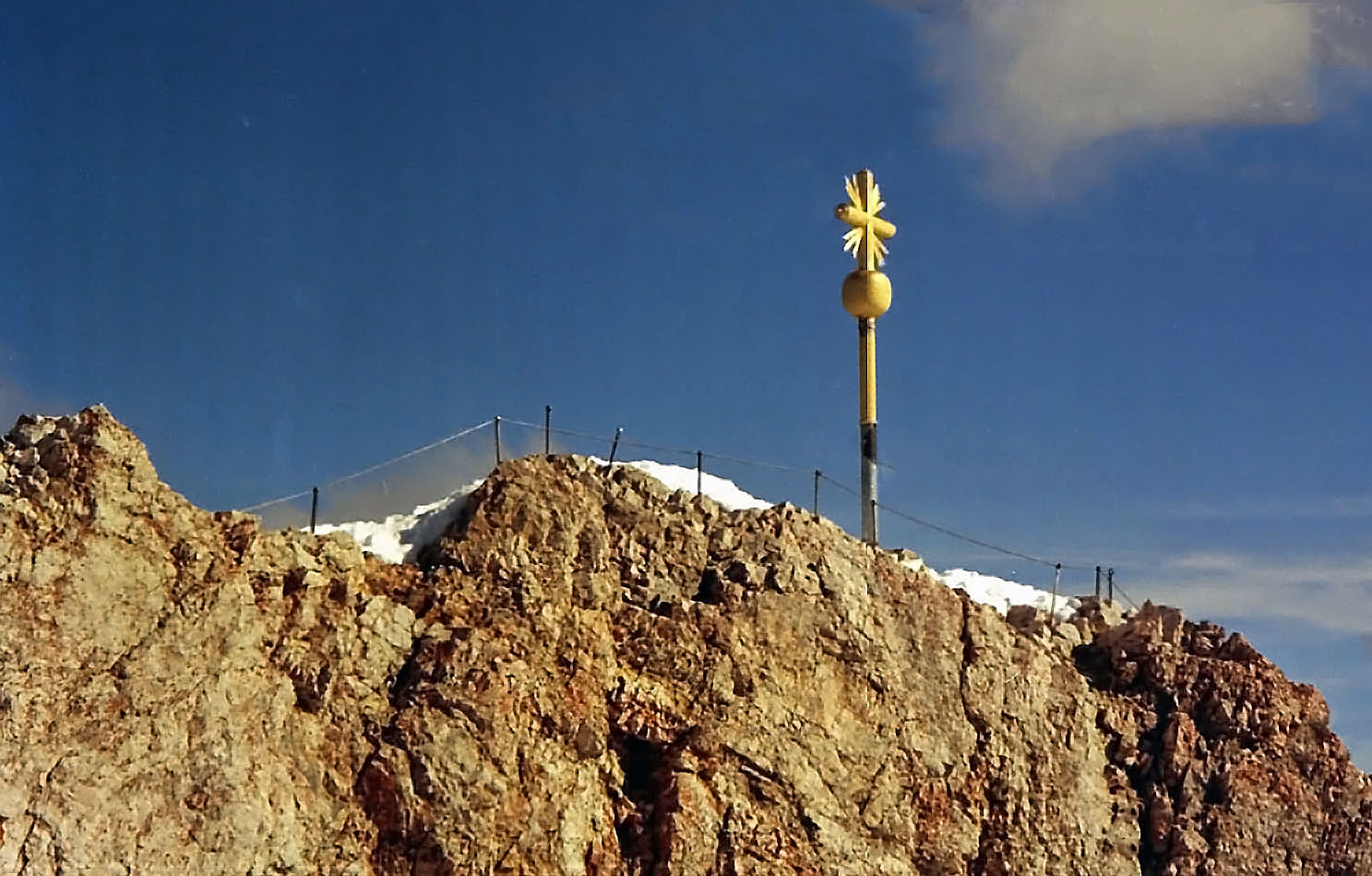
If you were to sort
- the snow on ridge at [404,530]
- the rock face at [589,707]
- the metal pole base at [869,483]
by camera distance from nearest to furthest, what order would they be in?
the rock face at [589,707] → the snow on ridge at [404,530] → the metal pole base at [869,483]

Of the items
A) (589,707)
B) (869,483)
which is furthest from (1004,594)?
(589,707)

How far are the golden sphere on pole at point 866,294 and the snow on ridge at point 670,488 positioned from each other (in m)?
5.29

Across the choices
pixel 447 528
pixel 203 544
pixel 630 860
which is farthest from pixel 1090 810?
pixel 203 544

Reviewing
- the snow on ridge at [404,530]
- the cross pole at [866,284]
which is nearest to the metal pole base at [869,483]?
the cross pole at [866,284]

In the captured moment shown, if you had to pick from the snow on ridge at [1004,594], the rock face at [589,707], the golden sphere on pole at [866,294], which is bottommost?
the rock face at [589,707]

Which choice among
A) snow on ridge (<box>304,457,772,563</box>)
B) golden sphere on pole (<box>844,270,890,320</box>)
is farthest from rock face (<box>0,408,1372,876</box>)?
golden sphere on pole (<box>844,270,890,320</box>)

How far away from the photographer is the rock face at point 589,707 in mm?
26188

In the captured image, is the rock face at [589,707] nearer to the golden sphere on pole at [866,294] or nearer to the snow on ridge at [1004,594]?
the snow on ridge at [1004,594]

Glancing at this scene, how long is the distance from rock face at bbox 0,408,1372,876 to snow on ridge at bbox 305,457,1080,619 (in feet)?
1.95

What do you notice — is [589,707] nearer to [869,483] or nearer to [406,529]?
[406,529]

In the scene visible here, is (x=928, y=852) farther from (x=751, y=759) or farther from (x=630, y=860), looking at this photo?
(x=630, y=860)

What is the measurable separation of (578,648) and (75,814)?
853 centimetres

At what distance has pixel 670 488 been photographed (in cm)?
3500

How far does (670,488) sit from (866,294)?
7302 millimetres
